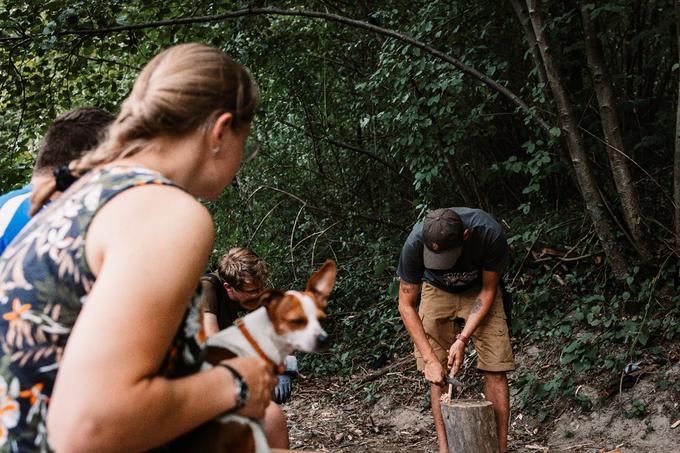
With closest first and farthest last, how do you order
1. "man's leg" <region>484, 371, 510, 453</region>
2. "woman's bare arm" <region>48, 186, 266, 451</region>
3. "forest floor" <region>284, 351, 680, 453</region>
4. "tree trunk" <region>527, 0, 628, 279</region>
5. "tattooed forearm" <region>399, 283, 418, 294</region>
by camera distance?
"woman's bare arm" <region>48, 186, 266, 451</region> → "man's leg" <region>484, 371, 510, 453</region> → "tattooed forearm" <region>399, 283, 418, 294</region> → "forest floor" <region>284, 351, 680, 453</region> → "tree trunk" <region>527, 0, 628, 279</region>

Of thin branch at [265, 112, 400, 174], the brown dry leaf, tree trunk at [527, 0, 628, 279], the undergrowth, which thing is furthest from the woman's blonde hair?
thin branch at [265, 112, 400, 174]

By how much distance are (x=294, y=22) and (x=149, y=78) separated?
926 cm

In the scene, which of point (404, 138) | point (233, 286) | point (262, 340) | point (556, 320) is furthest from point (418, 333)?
point (262, 340)

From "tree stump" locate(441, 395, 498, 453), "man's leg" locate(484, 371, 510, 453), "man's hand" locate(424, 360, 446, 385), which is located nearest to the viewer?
"tree stump" locate(441, 395, 498, 453)

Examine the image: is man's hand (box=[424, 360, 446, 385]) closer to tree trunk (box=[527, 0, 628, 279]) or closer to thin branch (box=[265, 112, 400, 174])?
tree trunk (box=[527, 0, 628, 279])

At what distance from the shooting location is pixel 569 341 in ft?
24.6

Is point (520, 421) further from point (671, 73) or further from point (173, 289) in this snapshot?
point (173, 289)

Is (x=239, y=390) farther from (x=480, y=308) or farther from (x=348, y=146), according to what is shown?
(x=348, y=146)

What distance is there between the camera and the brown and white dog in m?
1.38

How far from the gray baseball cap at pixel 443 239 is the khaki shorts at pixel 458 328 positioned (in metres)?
0.60

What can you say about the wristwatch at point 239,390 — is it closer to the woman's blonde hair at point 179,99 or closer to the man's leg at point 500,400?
the woman's blonde hair at point 179,99

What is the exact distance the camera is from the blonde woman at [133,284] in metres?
1.15

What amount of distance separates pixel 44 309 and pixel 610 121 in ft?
20.9

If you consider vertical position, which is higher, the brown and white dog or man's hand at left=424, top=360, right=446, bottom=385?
the brown and white dog
